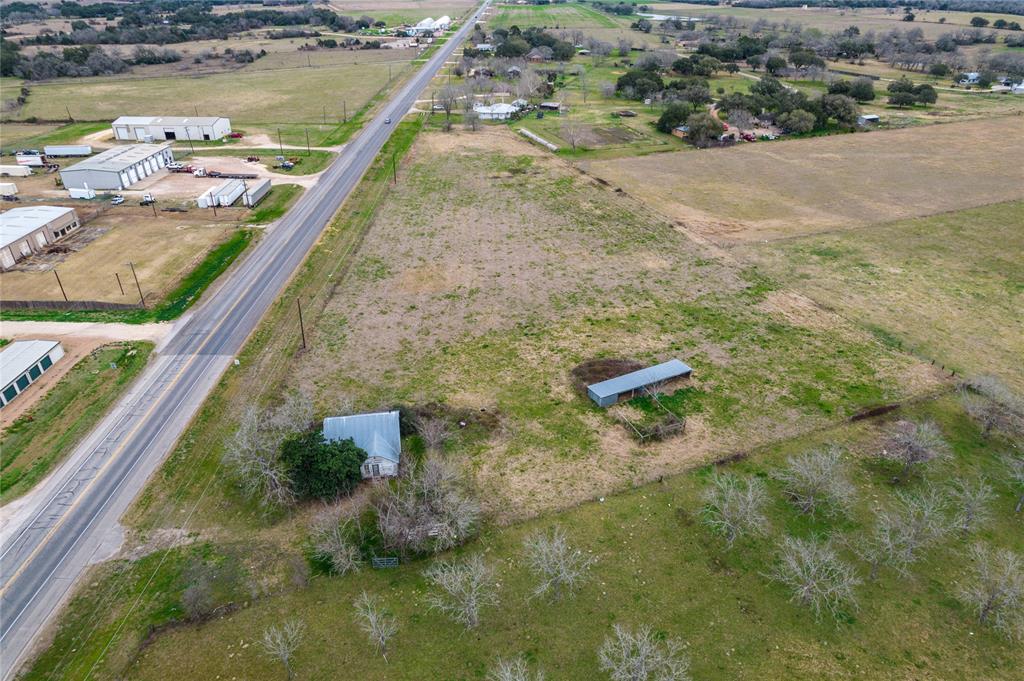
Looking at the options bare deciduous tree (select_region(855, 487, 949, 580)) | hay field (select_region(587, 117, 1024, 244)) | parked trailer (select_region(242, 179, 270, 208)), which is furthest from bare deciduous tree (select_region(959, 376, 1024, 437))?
parked trailer (select_region(242, 179, 270, 208))

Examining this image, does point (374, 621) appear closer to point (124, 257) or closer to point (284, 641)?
point (284, 641)

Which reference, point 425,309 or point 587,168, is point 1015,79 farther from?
point 425,309

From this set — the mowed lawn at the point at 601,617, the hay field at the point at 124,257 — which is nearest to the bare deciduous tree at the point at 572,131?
the hay field at the point at 124,257

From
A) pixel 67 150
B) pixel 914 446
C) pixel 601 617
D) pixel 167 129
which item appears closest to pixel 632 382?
pixel 914 446

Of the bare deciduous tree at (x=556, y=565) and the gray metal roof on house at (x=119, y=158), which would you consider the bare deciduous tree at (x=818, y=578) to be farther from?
the gray metal roof on house at (x=119, y=158)

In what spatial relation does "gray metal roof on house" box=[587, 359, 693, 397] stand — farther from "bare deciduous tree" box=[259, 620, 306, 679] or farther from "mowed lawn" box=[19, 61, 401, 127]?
"mowed lawn" box=[19, 61, 401, 127]

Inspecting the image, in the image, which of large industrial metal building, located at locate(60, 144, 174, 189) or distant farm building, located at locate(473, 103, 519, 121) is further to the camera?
distant farm building, located at locate(473, 103, 519, 121)
